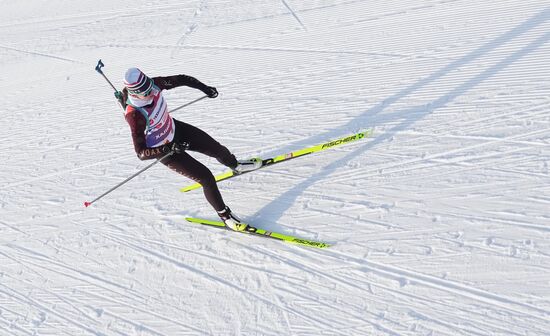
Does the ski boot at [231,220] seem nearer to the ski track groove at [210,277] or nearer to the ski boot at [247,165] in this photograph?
the ski track groove at [210,277]

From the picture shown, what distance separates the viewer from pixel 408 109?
6242 millimetres

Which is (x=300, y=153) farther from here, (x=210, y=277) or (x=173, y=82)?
(x=210, y=277)

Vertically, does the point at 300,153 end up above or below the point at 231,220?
above

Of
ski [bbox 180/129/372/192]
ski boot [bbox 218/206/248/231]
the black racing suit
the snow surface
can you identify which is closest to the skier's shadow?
the snow surface

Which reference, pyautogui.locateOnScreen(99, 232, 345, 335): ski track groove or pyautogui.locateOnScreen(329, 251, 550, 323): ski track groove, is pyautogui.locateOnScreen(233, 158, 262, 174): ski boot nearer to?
pyautogui.locateOnScreen(99, 232, 345, 335): ski track groove

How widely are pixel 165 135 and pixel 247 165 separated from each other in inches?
48.6

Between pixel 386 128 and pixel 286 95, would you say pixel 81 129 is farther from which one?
pixel 386 128

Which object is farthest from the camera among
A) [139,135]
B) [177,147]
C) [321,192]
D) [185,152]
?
[321,192]

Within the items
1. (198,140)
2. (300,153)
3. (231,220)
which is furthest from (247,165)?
(231,220)

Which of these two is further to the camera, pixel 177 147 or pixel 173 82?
pixel 173 82

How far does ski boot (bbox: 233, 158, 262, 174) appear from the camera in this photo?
5820mm

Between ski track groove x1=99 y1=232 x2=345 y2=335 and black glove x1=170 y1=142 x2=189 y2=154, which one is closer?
ski track groove x1=99 y1=232 x2=345 y2=335

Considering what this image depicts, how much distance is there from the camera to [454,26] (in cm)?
755

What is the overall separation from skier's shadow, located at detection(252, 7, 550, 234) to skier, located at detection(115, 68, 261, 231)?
60cm
